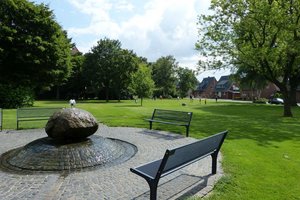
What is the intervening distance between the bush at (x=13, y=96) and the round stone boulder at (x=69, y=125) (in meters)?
22.6

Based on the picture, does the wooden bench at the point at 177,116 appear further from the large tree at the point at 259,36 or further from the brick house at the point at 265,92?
the brick house at the point at 265,92

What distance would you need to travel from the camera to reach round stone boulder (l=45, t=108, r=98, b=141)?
7898 millimetres

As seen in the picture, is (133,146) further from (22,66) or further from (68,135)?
(22,66)

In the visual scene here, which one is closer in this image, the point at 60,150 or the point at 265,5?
the point at 60,150

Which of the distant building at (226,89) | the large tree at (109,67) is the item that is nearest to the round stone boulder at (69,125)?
the large tree at (109,67)

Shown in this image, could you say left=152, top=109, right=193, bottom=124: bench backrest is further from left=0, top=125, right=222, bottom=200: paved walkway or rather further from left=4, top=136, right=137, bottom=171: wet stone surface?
left=0, top=125, right=222, bottom=200: paved walkway

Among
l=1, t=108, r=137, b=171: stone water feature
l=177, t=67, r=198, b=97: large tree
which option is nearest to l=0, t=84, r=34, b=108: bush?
l=1, t=108, r=137, b=171: stone water feature

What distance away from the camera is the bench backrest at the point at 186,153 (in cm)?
477

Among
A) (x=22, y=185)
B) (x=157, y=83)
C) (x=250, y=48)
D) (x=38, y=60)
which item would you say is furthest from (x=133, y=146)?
(x=157, y=83)

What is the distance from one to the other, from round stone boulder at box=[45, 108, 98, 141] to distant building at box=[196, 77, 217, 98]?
362 ft

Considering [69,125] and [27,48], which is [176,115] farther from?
[27,48]

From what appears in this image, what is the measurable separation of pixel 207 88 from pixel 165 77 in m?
37.1

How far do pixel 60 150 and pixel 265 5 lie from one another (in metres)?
17.9

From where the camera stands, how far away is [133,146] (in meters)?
9.58
